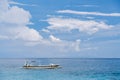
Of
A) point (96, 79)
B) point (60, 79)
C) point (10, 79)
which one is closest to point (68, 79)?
point (60, 79)

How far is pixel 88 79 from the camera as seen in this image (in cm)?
4003

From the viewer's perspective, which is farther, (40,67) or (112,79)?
(40,67)

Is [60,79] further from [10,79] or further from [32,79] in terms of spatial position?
[10,79]

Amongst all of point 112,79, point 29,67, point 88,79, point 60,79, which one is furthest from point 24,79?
point 29,67

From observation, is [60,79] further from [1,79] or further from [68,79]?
[1,79]

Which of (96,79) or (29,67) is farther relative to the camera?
(29,67)

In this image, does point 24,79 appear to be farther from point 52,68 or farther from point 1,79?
point 52,68

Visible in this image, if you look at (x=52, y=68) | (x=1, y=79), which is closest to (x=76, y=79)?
(x=1, y=79)

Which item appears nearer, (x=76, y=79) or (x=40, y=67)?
(x=76, y=79)

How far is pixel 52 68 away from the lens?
62.8 metres

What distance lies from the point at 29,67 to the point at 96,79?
994 inches

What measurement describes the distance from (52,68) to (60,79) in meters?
22.5

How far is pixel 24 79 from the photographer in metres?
39.5

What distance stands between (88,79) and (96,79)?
3.91 ft
